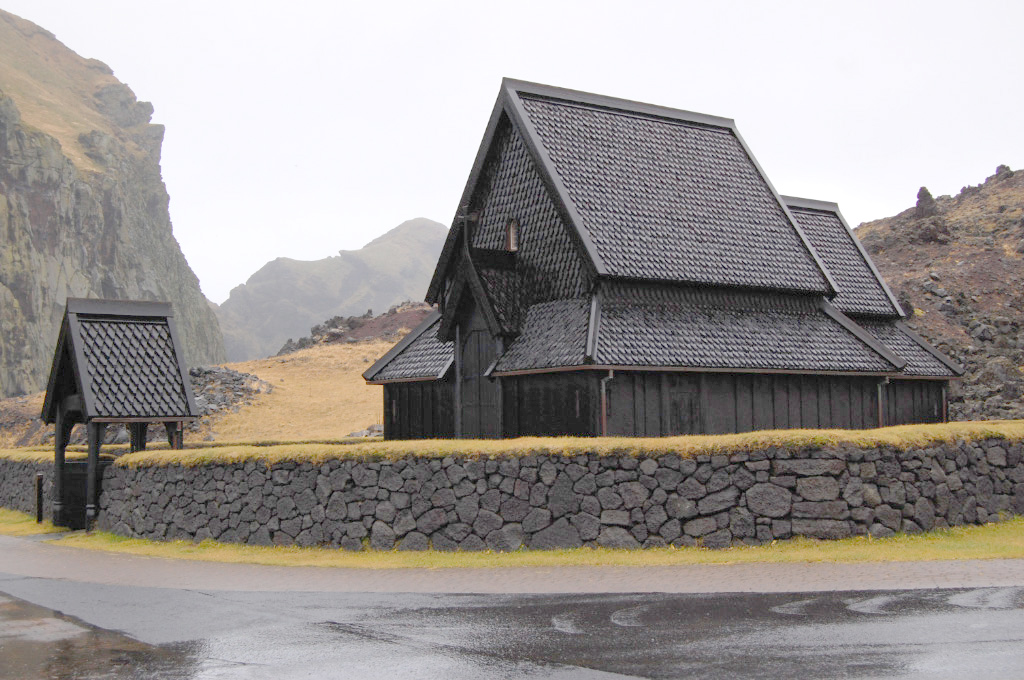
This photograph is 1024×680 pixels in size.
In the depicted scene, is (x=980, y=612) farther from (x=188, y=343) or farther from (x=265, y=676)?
(x=188, y=343)

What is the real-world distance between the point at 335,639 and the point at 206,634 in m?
1.56

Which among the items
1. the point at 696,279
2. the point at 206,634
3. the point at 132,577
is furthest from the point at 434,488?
the point at 696,279

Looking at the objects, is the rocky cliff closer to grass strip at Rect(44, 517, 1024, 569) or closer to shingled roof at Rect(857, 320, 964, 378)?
shingled roof at Rect(857, 320, 964, 378)

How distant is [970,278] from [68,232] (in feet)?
387

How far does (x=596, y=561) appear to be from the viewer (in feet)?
49.2

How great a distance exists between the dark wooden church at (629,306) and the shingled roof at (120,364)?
5483mm

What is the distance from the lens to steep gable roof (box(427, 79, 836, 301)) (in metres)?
24.5

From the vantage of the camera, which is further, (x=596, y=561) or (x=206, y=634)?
(x=596, y=561)

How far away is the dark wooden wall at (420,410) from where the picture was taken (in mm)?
26328

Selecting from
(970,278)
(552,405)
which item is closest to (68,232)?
(970,278)

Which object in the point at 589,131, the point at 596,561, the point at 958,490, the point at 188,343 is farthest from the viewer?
the point at 188,343

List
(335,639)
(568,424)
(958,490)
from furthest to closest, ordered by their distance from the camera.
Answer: (568,424) → (958,490) → (335,639)

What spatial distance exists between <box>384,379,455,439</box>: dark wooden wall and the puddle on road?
47.4 ft

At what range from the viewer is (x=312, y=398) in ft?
214
